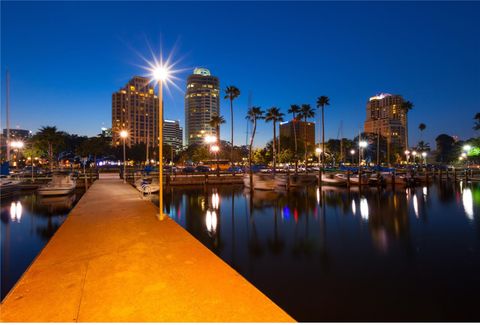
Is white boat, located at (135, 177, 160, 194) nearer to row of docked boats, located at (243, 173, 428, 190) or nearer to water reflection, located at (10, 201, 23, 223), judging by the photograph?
water reflection, located at (10, 201, 23, 223)

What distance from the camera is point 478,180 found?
2229 inches

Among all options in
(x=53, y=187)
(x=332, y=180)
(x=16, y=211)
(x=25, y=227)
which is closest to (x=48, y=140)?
(x=53, y=187)

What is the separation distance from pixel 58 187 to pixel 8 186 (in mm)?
7685

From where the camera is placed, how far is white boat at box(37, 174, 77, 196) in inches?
1256

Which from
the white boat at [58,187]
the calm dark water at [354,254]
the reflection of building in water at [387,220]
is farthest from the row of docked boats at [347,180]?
the white boat at [58,187]

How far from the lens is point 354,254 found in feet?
Answer: 46.7

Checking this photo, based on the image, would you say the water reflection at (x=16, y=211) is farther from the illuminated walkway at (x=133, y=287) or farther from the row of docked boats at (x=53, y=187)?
the illuminated walkway at (x=133, y=287)

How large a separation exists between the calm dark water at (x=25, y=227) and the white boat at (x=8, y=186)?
0.96 meters

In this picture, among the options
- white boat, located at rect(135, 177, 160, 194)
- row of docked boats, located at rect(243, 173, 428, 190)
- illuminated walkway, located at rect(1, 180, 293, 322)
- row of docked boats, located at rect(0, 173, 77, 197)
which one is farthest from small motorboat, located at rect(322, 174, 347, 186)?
illuminated walkway, located at rect(1, 180, 293, 322)

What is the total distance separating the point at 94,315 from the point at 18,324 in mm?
1095

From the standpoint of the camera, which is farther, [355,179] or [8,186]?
[355,179]

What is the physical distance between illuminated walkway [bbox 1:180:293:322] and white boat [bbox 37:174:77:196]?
28236 millimetres

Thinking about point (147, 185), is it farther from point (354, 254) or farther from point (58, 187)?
point (354, 254)

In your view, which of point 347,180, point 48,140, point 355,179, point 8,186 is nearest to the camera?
point 8,186
